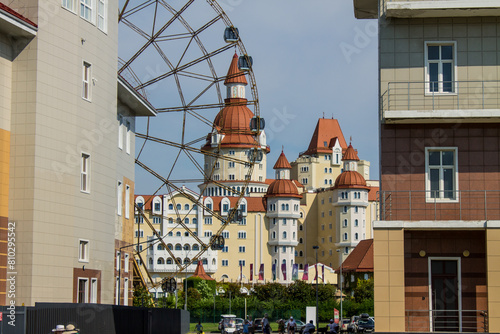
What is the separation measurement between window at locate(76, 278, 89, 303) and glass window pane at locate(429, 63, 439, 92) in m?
16.4

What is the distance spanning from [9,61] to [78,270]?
29.5ft

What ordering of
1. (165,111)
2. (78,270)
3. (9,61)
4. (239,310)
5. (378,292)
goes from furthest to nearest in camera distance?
1. (239,310)
2. (165,111)
3. (78,270)
4. (9,61)
5. (378,292)

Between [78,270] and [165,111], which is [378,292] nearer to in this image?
[78,270]

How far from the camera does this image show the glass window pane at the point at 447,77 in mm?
32438

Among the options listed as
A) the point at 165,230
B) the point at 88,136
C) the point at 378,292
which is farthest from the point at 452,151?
the point at 165,230

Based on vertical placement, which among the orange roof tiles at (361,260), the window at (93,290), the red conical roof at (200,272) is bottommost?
the red conical roof at (200,272)

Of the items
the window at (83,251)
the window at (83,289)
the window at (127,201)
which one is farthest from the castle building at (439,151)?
the window at (127,201)

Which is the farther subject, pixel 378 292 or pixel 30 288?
pixel 30 288

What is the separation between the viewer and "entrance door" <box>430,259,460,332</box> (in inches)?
1231

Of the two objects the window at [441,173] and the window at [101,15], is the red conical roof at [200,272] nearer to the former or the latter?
the window at [101,15]

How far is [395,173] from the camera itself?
32.1 m

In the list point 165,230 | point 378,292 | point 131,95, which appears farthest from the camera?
point 165,230

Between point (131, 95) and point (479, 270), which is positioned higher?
point (131, 95)

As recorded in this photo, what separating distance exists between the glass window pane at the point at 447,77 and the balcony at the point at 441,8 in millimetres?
1828
